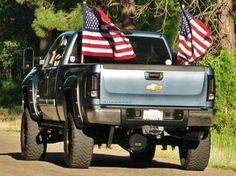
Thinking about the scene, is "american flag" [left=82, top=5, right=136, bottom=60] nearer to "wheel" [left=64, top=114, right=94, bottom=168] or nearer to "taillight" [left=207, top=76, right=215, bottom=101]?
"wheel" [left=64, top=114, right=94, bottom=168]

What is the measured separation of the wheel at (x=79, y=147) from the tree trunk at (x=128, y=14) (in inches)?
769

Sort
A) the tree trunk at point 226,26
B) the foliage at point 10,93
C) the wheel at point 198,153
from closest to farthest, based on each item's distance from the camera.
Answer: the wheel at point 198,153 → the tree trunk at point 226,26 → the foliage at point 10,93

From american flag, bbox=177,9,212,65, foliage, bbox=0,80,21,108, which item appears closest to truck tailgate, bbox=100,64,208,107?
american flag, bbox=177,9,212,65

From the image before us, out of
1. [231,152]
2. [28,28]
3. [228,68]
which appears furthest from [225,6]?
[28,28]

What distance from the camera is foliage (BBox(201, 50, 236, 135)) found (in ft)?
77.5

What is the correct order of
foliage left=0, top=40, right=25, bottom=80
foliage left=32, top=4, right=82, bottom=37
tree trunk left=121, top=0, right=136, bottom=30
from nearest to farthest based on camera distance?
tree trunk left=121, top=0, right=136, bottom=30
foliage left=32, top=4, right=82, bottom=37
foliage left=0, top=40, right=25, bottom=80

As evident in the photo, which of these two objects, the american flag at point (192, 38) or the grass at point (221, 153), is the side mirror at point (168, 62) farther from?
the grass at point (221, 153)

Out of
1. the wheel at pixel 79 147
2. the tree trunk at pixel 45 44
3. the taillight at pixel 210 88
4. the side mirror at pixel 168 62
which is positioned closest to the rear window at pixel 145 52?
the side mirror at pixel 168 62

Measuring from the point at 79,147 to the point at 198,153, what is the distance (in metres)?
1.97

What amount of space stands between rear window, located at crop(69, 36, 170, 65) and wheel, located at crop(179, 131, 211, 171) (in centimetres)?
160

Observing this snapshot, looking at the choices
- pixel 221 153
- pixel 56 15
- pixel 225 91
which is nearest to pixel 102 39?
pixel 221 153

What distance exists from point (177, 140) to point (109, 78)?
1706 mm

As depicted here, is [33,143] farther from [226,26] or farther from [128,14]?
[128,14]

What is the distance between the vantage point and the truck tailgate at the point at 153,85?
12.2m
